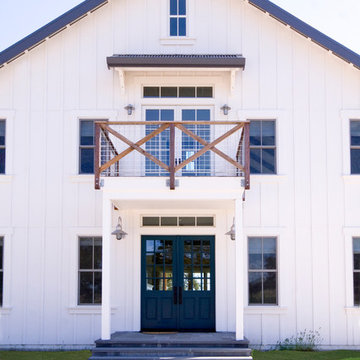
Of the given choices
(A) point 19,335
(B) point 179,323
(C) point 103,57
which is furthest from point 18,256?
(C) point 103,57

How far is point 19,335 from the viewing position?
48.8ft

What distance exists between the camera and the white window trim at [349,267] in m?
14.8

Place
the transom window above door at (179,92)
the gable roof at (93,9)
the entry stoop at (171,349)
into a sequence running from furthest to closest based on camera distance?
the transom window above door at (179,92) → the gable roof at (93,9) → the entry stoop at (171,349)

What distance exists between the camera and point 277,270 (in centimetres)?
1501

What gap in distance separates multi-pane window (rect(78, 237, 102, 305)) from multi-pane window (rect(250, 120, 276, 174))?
4.25m

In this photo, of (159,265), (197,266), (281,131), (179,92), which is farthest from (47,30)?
(197,266)

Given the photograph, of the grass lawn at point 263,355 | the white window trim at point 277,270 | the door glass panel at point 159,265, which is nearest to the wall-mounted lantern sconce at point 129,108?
the door glass panel at point 159,265

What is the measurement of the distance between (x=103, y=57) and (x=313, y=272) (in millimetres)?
7302

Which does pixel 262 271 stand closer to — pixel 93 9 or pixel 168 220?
pixel 168 220

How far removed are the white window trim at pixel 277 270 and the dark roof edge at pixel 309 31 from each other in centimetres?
436

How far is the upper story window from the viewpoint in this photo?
15656 millimetres

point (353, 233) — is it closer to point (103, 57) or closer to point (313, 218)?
point (313, 218)

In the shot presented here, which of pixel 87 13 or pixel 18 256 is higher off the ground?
pixel 87 13

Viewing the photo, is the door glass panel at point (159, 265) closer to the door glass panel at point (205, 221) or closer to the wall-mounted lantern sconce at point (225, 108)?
the door glass panel at point (205, 221)
